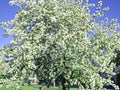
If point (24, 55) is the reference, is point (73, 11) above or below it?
above

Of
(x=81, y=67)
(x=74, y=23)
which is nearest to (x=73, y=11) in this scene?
(x=74, y=23)

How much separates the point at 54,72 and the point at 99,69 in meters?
2.87

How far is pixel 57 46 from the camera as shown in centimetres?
2097

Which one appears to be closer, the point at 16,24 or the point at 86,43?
the point at 86,43

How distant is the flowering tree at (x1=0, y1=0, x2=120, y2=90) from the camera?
20938mm

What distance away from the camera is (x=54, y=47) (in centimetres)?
2128

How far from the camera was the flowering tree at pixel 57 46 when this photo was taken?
2094 cm

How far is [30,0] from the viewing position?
23.1 m

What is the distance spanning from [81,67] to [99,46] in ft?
7.19

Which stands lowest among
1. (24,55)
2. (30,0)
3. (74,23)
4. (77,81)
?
(77,81)

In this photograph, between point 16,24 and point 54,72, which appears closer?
point 54,72

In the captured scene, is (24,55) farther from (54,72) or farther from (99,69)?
(99,69)

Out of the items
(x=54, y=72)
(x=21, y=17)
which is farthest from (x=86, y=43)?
(x=21, y=17)

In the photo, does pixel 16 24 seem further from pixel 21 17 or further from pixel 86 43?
pixel 86 43
